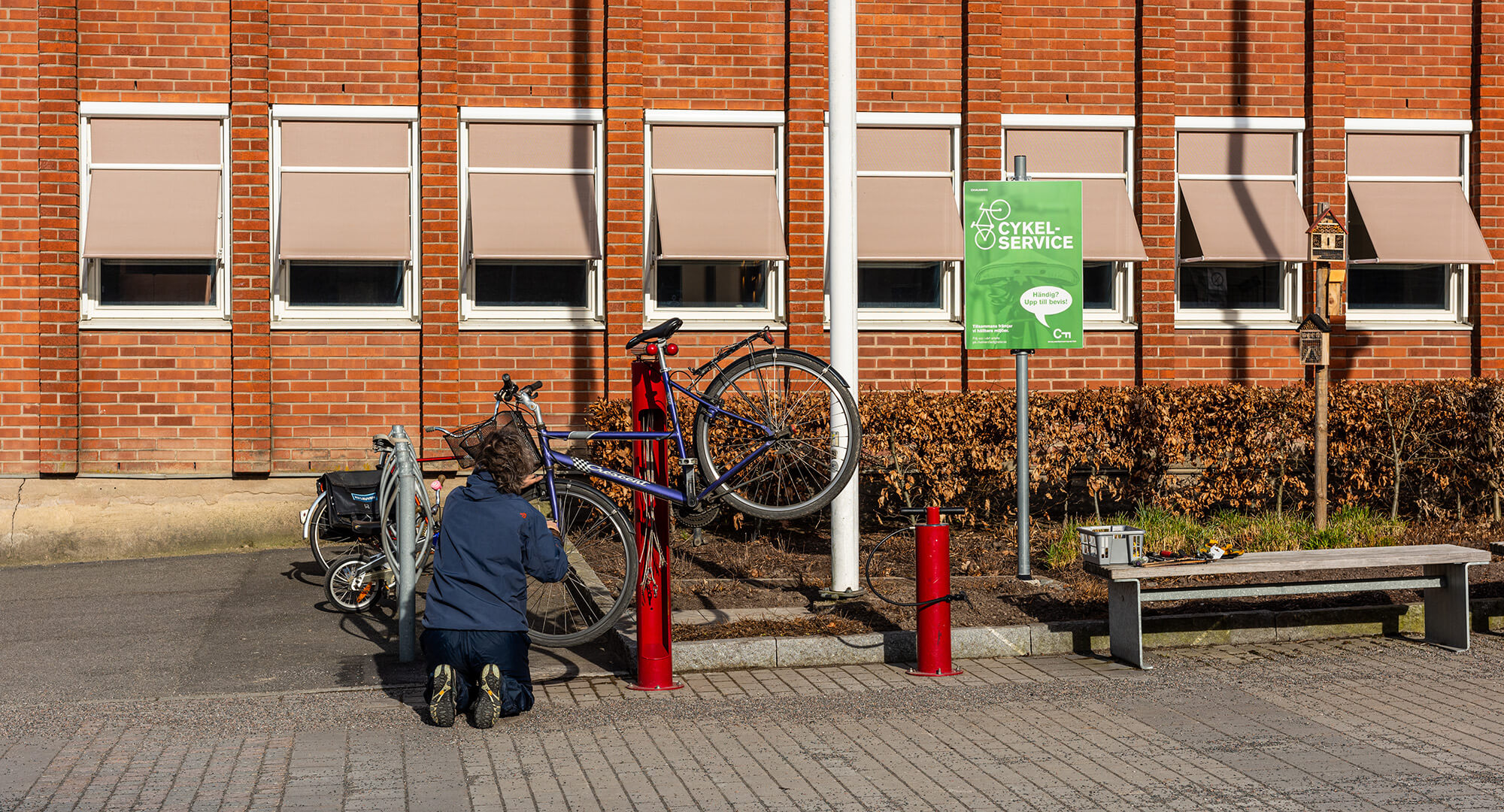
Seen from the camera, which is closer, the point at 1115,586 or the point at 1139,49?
the point at 1115,586

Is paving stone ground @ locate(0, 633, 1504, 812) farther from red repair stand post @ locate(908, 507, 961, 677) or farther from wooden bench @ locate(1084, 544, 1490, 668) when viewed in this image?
wooden bench @ locate(1084, 544, 1490, 668)

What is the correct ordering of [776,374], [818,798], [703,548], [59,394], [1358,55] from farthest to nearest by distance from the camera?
[1358,55] < [59,394] < [703,548] < [776,374] < [818,798]

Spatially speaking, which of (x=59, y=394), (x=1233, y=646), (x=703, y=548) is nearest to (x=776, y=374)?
(x=1233, y=646)

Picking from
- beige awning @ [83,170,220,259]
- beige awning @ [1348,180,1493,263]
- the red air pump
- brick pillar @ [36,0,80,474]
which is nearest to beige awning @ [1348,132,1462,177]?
beige awning @ [1348,180,1493,263]

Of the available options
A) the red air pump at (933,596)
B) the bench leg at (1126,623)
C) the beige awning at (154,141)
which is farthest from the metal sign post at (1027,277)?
the beige awning at (154,141)

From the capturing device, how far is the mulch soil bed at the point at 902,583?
8.36m

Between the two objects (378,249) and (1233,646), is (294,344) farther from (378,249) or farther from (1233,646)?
(1233,646)

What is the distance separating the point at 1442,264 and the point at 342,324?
36.4ft

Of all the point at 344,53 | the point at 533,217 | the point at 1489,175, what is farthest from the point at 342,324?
the point at 1489,175

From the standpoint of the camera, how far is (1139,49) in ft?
45.1

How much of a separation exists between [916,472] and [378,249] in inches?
210

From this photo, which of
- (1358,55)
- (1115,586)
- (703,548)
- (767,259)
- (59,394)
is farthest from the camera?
(1358,55)

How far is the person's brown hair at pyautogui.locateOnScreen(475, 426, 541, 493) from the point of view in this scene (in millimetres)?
6492

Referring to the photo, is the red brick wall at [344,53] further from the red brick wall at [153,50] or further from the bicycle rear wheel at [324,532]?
the bicycle rear wheel at [324,532]
